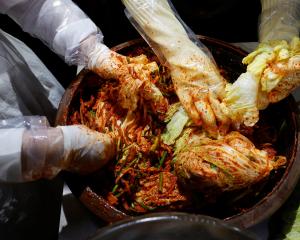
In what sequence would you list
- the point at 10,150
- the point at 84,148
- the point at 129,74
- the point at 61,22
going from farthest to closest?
the point at 61,22, the point at 129,74, the point at 84,148, the point at 10,150

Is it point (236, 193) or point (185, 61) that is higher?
point (185, 61)

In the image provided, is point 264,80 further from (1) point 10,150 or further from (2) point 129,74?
(1) point 10,150

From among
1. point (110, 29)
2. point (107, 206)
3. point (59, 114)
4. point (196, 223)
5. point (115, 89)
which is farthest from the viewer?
point (110, 29)

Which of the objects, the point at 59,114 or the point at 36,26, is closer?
the point at 59,114

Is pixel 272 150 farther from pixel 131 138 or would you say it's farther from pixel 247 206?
pixel 131 138

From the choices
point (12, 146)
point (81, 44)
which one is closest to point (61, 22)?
point (81, 44)

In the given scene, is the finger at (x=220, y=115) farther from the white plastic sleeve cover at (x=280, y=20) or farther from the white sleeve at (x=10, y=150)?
the white sleeve at (x=10, y=150)

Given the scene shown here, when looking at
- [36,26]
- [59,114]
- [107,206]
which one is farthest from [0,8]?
[107,206]
